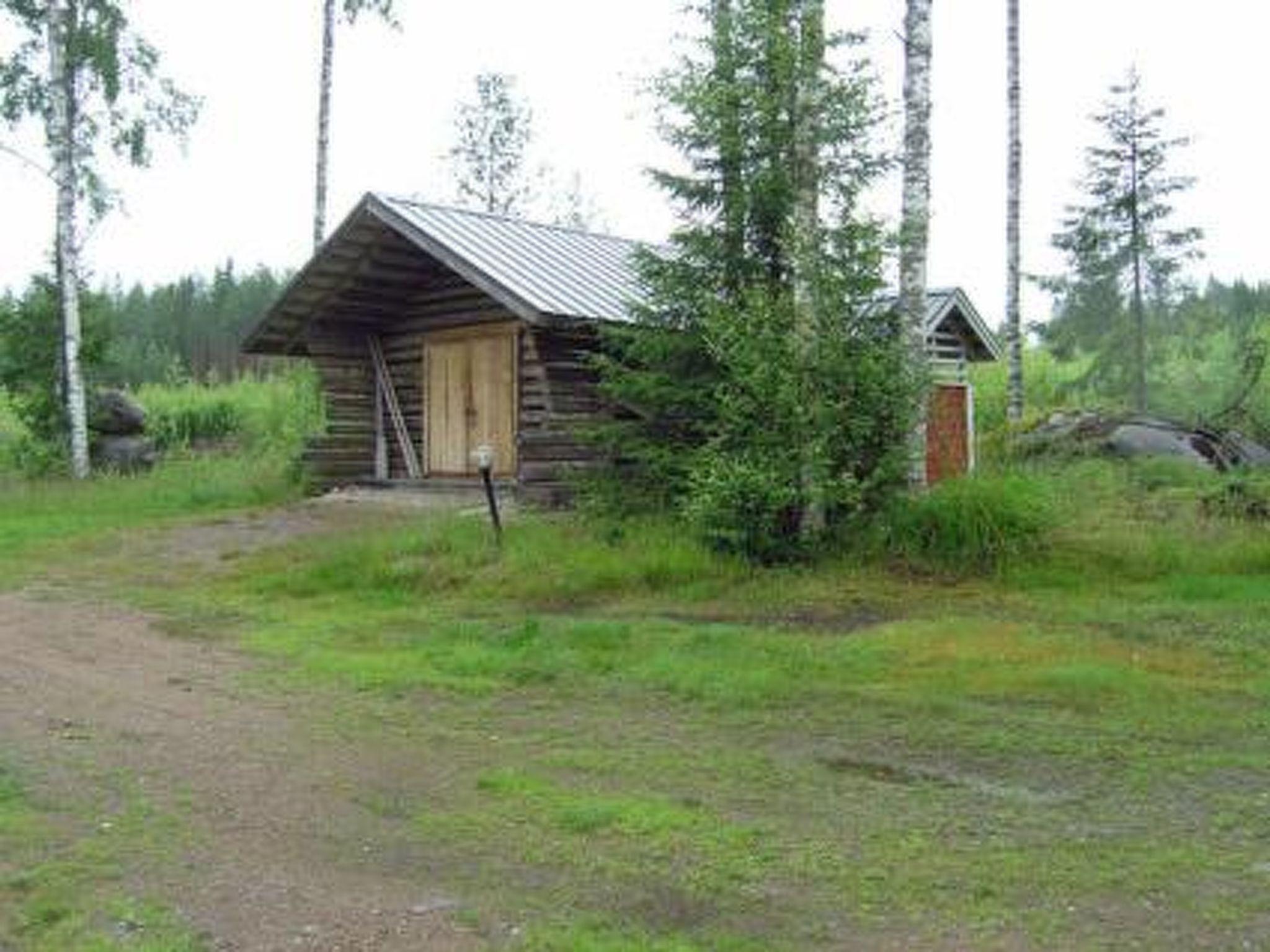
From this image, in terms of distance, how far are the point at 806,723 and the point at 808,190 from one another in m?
6.71

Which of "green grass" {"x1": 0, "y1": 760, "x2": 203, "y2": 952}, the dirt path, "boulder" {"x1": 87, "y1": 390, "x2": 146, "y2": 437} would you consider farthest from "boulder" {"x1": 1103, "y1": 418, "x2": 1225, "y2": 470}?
"boulder" {"x1": 87, "y1": 390, "x2": 146, "y2": 437}

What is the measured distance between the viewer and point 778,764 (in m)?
6.62

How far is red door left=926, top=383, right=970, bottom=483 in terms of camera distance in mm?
20094

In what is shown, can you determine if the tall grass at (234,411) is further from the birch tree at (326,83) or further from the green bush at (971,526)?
the green bush at (971,526)

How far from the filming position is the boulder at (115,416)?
28531 millimetres

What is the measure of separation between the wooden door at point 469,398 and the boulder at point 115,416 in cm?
1203

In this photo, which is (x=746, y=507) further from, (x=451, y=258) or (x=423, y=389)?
(x=423, y=389)

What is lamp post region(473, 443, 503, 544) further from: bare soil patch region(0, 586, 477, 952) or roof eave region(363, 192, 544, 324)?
bare soil patch region(0, 586, 477, 952)

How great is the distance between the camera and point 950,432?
20.6 m

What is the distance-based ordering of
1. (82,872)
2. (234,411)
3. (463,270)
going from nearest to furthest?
(82,872) → (463,270) → (234,411)

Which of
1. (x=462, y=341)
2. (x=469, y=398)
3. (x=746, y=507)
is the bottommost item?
(x=746, y=507)

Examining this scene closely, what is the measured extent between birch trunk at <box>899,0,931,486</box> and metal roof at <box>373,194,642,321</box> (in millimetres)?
2997

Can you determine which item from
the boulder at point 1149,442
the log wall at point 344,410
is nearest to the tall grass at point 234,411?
the log wall at point 344,410

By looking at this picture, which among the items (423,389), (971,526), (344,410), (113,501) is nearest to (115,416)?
(113,501)
